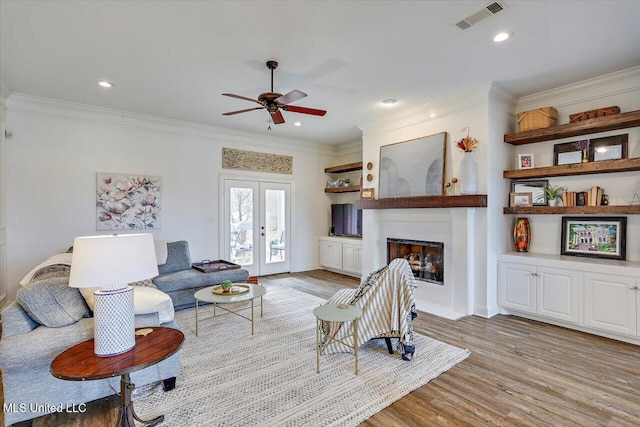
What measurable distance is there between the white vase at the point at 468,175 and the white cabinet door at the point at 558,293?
1239 mm

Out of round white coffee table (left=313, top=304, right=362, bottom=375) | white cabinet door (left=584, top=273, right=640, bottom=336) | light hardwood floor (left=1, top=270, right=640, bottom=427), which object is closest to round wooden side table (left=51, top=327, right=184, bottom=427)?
light hardwood floor (left=1, top=270, right=640, bottom=427)

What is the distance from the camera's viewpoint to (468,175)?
159 inches

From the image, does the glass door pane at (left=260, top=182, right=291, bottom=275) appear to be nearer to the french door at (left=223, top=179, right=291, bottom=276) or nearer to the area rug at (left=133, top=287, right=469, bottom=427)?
the french door at (left=223, top=179, right=291, bottom=276)

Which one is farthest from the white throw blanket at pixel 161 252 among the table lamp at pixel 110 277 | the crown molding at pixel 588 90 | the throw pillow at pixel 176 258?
the crown molding at pixel 588 90

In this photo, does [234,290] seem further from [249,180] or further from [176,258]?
[249,180]

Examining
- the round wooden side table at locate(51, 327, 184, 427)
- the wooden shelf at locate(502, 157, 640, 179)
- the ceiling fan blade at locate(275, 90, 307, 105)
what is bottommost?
the round wooden side table at locate(51, 327, 184, 427)

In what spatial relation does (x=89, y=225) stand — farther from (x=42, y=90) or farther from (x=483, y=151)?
(x=483, y=151)

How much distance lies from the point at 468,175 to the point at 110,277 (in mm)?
3920

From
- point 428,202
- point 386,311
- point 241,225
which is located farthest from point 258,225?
point 386,311

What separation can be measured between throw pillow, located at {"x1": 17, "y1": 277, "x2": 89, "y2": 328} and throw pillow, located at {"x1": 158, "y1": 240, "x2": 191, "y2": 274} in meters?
2.58

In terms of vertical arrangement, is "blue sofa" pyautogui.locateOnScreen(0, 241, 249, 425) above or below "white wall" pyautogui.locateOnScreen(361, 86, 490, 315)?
below

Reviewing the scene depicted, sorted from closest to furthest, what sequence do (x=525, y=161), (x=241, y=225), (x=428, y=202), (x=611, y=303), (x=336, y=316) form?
(x=336, y=316)
(x=611, y=303)
(x=525, y=161)
(x=428, y=202)
(x=241, y=225)

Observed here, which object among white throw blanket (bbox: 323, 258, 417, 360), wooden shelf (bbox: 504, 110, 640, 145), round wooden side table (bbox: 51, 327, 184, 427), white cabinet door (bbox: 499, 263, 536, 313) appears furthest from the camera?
white cabinet door (bbox: 499, 263, 536, 313)

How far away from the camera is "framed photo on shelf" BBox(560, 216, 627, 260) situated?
141 inches
